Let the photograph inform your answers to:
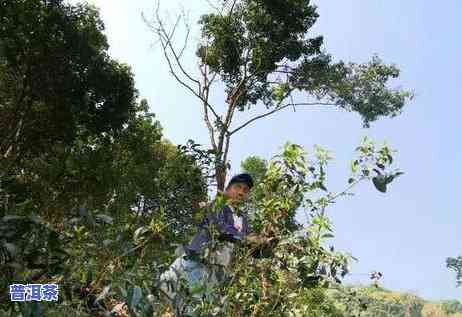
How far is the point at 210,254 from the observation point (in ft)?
8.07

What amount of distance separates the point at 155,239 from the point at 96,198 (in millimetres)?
12364

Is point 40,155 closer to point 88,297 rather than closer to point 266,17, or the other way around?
point 266,17

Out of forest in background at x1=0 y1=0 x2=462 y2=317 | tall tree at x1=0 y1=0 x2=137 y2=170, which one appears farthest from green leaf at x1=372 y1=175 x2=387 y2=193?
tall tree at x1=0 y1=0 x2=137 y2=170

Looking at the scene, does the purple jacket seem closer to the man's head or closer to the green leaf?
the man's head

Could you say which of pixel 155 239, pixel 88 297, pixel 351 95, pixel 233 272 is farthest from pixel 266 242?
pixel 351 95

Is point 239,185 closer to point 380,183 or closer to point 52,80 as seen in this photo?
point 380,183

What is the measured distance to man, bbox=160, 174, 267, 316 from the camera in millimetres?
2072

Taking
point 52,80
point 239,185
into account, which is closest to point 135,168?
point 52,80

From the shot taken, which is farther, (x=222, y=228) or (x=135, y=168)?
(x=135, y=168)

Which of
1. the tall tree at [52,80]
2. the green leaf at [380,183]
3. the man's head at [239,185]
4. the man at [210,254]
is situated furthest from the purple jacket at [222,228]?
the tall tree at [52,80]

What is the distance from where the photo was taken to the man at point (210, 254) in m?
2.07

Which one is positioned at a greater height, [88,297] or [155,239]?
[155,239]

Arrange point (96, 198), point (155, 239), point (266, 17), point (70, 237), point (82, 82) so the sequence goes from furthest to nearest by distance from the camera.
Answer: point (266, 17), point (96, 198), point (82, 82), point (155, 239), point (70, 237)

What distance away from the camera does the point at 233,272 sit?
8.54ft
